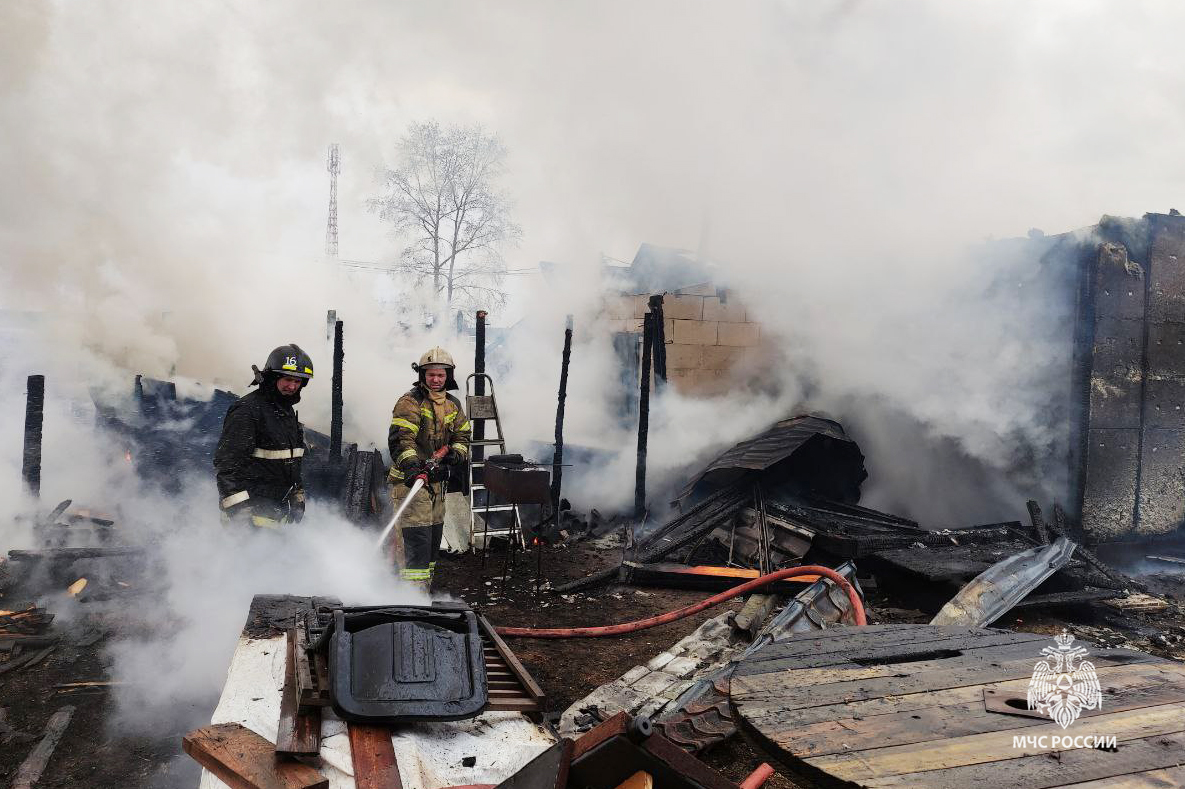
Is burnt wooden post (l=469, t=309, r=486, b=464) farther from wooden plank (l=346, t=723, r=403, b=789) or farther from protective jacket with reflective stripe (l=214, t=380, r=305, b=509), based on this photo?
wooden plank (l=346, t=723, r=403, b=789)

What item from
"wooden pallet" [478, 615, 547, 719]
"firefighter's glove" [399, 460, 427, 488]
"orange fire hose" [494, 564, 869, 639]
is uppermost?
"firefighter's glove" [399, 460, 427, 488]

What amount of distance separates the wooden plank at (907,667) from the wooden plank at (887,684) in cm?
2

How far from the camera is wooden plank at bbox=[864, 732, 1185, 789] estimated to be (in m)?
1.64

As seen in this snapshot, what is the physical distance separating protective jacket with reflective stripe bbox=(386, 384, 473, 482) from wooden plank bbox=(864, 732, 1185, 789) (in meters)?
4.52

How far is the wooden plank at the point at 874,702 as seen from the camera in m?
1.99

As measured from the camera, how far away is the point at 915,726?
192 cm

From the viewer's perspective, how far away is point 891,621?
6.14m

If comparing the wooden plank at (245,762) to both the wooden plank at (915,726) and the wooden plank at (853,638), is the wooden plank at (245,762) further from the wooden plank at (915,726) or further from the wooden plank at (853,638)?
the wooden plank at (853,638)

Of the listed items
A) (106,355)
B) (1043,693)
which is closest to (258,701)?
(1043,693)

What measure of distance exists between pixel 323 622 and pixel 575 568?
185 inches

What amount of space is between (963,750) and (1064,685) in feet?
2.37

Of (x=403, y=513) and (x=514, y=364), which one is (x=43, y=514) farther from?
(x=514, y=364)

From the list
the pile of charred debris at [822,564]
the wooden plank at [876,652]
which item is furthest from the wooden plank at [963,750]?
the pile of charred debris at [822,564]

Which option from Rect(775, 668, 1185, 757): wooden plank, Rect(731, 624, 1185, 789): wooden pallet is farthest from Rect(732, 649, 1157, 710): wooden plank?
Rect(775, 668, 1185, 757): wooden plank
